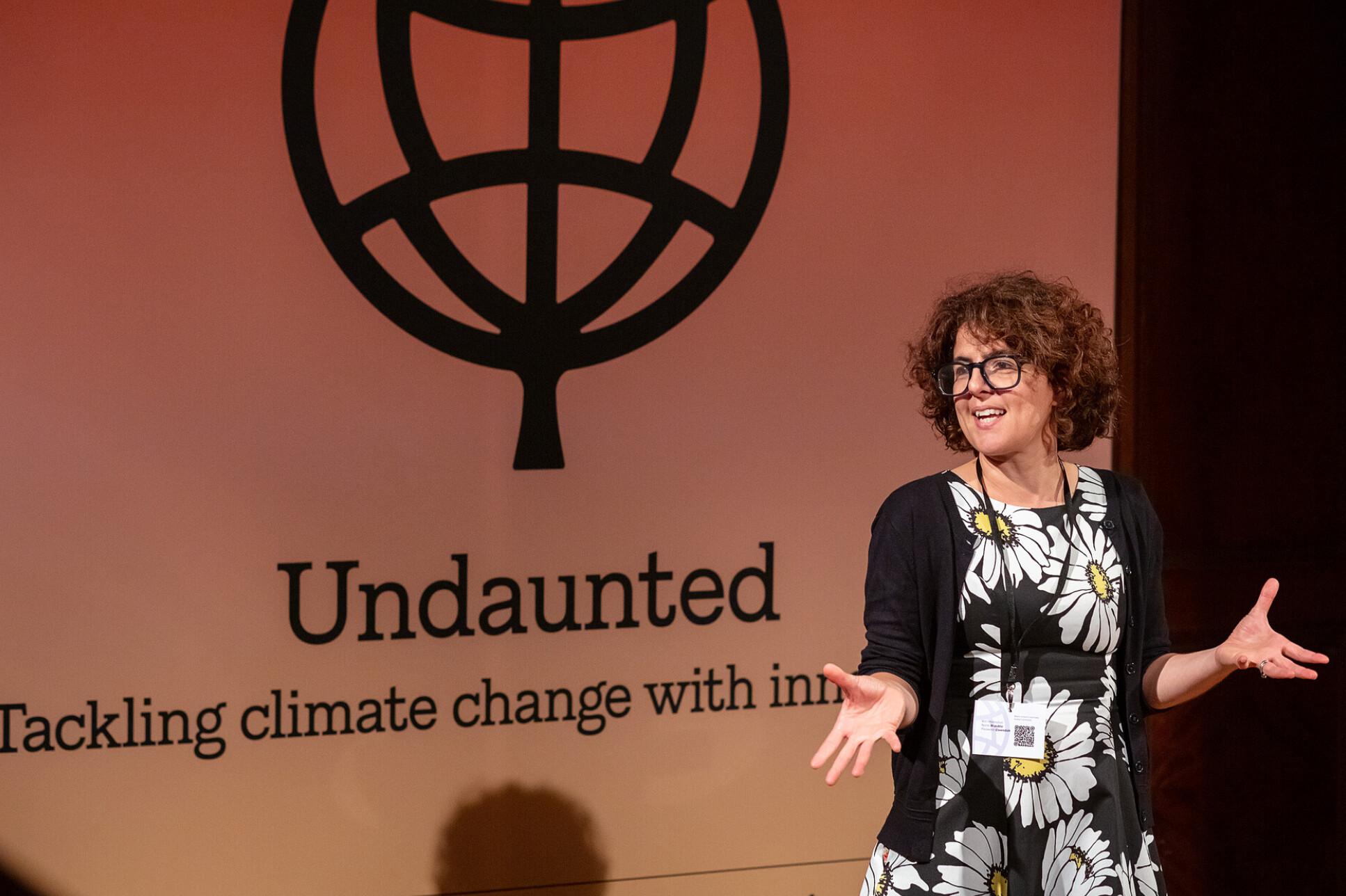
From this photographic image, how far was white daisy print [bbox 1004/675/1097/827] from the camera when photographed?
1.59m

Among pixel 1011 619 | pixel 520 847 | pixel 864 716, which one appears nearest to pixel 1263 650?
pixel 1011 619

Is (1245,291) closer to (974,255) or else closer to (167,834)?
(974,255)

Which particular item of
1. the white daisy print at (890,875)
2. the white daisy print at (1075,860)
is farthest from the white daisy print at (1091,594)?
the white daisy print at (890,875)

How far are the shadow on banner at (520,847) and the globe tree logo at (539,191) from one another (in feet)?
2.31

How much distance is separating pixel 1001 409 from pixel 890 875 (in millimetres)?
615

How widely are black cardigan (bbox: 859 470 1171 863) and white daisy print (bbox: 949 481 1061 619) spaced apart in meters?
0.01

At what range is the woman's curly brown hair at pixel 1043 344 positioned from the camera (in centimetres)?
166

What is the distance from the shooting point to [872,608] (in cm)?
164

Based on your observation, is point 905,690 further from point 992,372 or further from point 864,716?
point 992,372

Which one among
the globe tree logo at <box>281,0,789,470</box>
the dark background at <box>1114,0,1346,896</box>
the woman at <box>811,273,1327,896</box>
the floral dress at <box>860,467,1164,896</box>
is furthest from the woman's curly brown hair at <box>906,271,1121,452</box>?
the dark background at <box>1114,0,1346,896</box>

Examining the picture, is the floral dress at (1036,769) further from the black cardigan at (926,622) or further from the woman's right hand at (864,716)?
the woman's right hand at (864,716)

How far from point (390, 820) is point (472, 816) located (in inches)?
6.5

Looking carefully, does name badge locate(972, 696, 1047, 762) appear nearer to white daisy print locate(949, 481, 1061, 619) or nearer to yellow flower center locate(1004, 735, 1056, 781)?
yellow flower center locate(1004, 735, 1056, 781)

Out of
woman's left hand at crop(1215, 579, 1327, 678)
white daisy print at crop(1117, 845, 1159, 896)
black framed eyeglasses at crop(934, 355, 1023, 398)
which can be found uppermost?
black framed eyeglasses at crop(934, 355, 1023, 398)
